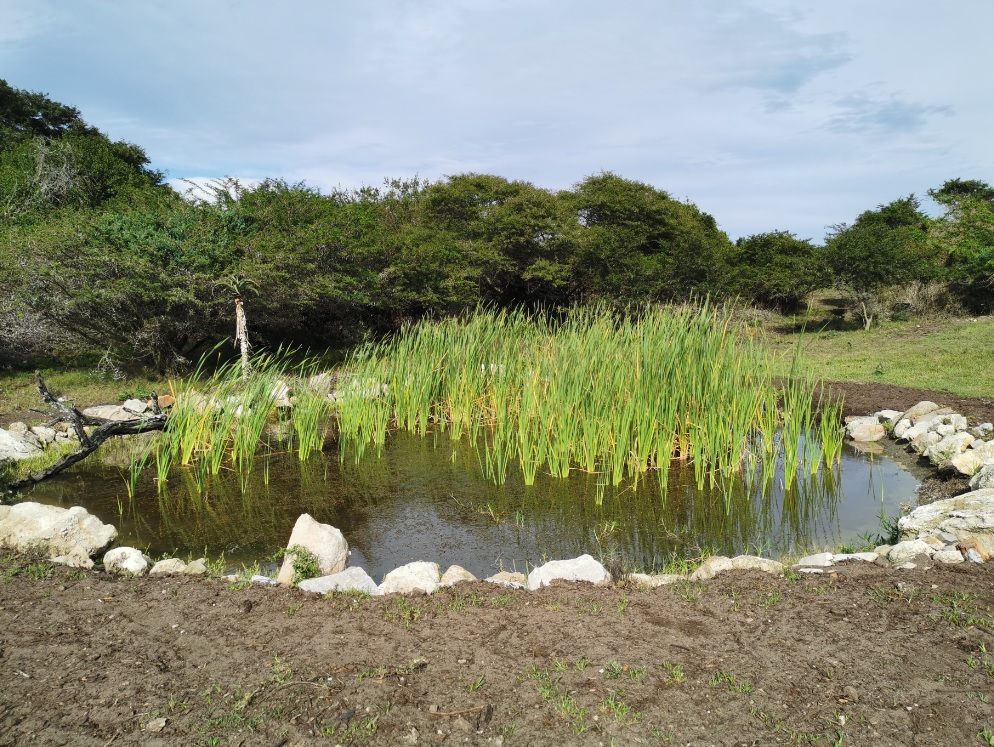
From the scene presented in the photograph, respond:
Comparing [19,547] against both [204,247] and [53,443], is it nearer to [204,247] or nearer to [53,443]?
[53,443]

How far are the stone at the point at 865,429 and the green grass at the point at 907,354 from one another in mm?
665

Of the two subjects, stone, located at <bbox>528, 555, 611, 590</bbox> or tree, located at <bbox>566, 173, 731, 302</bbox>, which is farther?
tree, located at <bbox>566, 173, 731, 302</bbox>

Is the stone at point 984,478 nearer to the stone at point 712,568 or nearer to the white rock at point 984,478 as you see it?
the white rock at point 984,478

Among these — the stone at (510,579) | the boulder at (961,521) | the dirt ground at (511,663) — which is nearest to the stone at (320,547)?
the dirt ground at (511,663)

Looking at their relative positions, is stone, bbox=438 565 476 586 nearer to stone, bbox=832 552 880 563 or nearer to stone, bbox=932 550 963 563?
stone, bbox=832 552 880 563

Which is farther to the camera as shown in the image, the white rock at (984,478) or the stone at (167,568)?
the white rock at (984,478)

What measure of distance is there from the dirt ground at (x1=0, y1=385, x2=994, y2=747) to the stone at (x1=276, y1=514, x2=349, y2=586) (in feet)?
1.58

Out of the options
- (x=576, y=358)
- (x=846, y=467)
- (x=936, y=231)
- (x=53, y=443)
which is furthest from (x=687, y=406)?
(x=936, y=231)

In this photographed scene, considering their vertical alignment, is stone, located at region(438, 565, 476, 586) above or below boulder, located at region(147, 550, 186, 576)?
above

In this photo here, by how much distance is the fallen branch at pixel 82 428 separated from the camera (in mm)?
6098

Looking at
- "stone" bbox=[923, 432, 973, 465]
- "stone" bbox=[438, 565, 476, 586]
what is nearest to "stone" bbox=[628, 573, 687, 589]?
"stone" bbox=[438, 565, 476, 586]

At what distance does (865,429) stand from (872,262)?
9.69 metres

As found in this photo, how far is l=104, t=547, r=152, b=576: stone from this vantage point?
3857 mm

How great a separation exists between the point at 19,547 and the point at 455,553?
8.58ft
